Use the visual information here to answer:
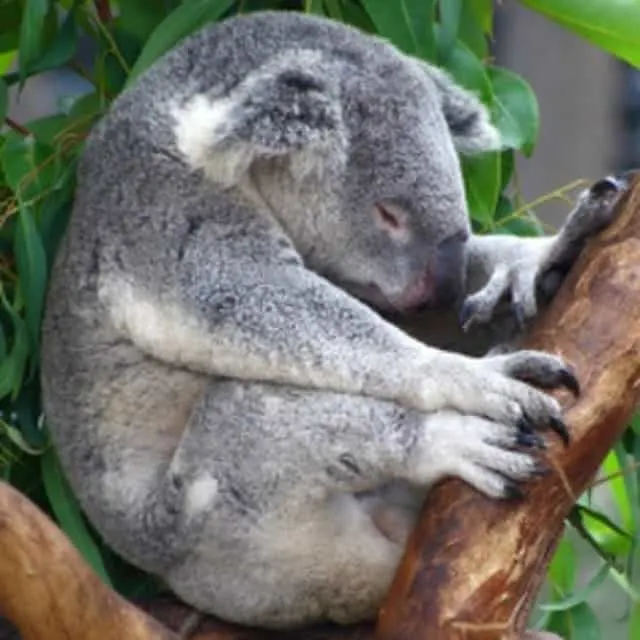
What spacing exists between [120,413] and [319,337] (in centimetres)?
38

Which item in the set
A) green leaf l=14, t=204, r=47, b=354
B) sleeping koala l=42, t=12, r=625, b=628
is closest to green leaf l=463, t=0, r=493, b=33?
sleeping koala l=42, t=12, r=625, b=628

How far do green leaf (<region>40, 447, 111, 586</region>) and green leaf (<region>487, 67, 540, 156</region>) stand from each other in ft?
2.82

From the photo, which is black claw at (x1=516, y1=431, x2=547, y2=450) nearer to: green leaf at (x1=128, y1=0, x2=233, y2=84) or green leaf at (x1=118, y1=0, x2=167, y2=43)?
green leaf at (x1=128, y1=0, x2=233, y2=84)

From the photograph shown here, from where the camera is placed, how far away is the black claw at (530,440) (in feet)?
7.12

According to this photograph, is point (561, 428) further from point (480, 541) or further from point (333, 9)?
point (333, 9)

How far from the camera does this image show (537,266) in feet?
7.92

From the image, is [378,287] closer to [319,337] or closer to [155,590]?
[319,337]

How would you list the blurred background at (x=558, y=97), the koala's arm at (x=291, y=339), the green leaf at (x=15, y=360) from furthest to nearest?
the blurred background at (x=558, y=97) → the green leaf at (x=15, y=360) → the koala's arm at (x=291, y=339)

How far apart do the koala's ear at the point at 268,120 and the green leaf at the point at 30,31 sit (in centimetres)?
40

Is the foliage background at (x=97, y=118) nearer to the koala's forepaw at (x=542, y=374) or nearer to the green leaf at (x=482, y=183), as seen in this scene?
the green leaf at (x=482, y=183)

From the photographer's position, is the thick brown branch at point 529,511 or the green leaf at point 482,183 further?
the green leaf at point 482,183

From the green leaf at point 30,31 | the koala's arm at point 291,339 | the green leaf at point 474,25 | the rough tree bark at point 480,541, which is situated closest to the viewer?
the rough tree bark at point 480,541

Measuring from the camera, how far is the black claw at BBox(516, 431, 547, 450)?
85.4 inches

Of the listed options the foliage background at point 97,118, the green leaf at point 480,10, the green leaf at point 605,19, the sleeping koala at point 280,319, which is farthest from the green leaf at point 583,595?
the green leaf at point 480,10
